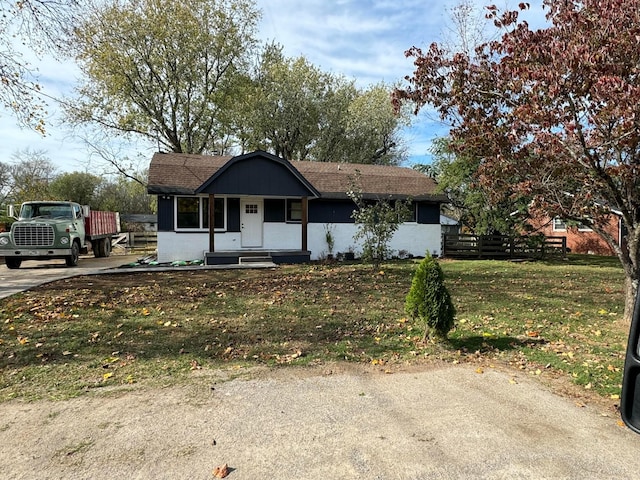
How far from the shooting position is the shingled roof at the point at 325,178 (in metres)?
16.3

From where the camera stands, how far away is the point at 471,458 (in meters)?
2.89

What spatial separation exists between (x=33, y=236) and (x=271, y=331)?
11921 mm

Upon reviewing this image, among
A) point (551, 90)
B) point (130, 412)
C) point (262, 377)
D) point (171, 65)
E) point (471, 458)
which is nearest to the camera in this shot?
point (471, 458)

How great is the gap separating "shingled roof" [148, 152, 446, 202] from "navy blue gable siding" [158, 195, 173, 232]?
20.4 inches

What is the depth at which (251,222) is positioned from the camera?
17.4m

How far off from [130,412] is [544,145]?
6.21 m

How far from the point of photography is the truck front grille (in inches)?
547

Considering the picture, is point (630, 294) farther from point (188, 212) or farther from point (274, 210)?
point (188, 212)

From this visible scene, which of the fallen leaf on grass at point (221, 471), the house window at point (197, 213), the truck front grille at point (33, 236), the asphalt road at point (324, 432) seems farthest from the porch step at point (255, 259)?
the fallen leaf on grass at point (221, 471)

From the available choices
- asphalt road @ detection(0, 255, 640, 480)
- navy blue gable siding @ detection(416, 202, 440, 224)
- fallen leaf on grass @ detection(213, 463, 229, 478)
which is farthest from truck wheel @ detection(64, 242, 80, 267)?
fallen leaf on grass @ detection(213, 463, 229, 478)

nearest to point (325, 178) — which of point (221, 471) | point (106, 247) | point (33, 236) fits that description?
point (33, 236)

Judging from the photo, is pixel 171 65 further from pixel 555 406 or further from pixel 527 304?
pixel 555 406

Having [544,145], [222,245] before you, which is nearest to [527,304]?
[544,145]

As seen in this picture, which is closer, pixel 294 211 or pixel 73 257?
pixel 73 257
